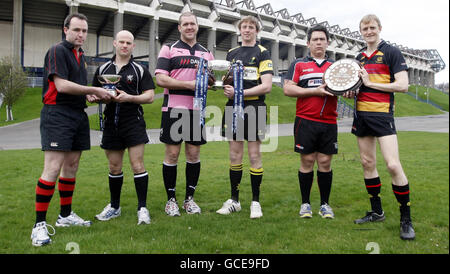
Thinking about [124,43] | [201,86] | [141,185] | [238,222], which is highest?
[124,43]

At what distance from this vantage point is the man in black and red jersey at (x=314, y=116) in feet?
15.3

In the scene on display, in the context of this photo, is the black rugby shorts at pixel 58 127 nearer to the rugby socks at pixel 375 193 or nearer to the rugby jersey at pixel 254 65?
the rugby jersey at pixel 254 65

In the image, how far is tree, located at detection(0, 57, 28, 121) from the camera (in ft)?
85.0

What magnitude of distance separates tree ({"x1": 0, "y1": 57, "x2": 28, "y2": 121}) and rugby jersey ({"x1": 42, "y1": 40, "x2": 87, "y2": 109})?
26694 mm

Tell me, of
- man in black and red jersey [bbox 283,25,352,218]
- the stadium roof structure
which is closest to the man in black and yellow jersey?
man in black and red jersey [bbox 283,25,352,218]

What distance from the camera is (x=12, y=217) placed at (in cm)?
482

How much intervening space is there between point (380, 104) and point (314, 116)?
35.7 inches

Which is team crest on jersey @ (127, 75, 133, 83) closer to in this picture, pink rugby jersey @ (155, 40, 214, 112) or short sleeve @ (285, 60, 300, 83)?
pink rugby jersey @ (155, 40, 214, 112)

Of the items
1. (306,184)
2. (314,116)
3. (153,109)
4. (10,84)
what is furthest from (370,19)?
(10,84)

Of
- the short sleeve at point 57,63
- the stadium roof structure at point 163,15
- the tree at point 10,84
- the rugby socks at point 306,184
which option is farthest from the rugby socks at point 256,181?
→ the stadium roof structure at point 163,15

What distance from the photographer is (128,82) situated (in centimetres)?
459

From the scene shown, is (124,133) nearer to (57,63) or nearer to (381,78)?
(57,63)
